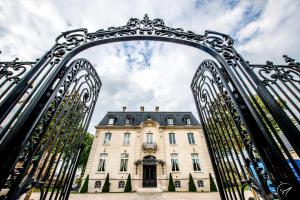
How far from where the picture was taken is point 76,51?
2250mm

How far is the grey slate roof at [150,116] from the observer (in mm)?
19000

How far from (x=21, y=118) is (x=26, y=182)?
0.57 m

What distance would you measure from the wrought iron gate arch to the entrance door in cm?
1562

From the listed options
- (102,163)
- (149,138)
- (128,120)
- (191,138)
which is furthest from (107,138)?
(191,138)

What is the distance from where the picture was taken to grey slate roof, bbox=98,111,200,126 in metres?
19.0

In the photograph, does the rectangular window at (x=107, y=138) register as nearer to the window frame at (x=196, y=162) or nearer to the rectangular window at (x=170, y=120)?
the rectangular window at (x=170, y=120)

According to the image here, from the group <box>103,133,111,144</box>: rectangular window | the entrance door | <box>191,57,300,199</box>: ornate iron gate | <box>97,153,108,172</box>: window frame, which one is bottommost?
<box>191,57,300,199</box>: ornate iron gate

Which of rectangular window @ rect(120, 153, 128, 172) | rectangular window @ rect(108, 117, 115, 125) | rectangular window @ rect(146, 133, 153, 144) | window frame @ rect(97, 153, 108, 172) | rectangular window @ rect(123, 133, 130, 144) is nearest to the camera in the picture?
window frame @ rect(97, 153, 108, 172)

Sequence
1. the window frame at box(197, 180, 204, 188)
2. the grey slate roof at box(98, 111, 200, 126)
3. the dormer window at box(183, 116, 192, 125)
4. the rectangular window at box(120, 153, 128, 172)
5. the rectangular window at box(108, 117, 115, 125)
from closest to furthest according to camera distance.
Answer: the window frame at box(197, 180, 204, 188), the rectangular window at box(120, 153, 128, 172), the rectangular window at box(108, 117, 115, 125), the dormer window at box(183, 116, 192, 125), the grey slate roof at box(98, 111, 200, 126)

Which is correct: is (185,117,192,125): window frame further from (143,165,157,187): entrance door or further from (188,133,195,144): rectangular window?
(143,165,157,187): entrance door

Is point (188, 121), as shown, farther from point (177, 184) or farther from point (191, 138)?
point (177, 184)

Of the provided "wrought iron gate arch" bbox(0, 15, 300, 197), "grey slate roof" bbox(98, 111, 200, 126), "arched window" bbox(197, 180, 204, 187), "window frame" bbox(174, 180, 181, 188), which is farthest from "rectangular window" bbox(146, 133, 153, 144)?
"wrought iron gate arch" bbox(0, 15, 300, 197)

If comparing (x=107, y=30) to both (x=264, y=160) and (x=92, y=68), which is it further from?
(x=264, y=160)

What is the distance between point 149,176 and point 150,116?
24.2 ft
